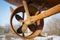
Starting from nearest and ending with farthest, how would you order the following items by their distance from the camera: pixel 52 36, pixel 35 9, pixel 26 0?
pixel 26 0
pixel 35 9
pixel 52 36

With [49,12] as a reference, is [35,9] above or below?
above

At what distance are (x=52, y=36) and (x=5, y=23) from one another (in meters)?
1.16

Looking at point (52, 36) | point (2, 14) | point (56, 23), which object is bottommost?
point (52, 36)

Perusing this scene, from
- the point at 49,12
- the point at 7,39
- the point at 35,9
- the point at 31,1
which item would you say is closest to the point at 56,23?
the point at 7,39

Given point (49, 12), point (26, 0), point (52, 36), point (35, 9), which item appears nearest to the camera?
point (49, 12)

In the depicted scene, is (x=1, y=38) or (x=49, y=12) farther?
(x=1, y=38)

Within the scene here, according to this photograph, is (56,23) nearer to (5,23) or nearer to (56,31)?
(56,31)

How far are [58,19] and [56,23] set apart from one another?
94 millimetres

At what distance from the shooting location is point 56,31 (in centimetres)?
301

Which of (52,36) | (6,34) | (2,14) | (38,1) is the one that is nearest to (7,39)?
(6,34)

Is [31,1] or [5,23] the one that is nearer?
[31,1]

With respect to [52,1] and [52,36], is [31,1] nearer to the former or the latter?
[52,1]

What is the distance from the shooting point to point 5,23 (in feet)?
11.3

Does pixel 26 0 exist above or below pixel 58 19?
below
